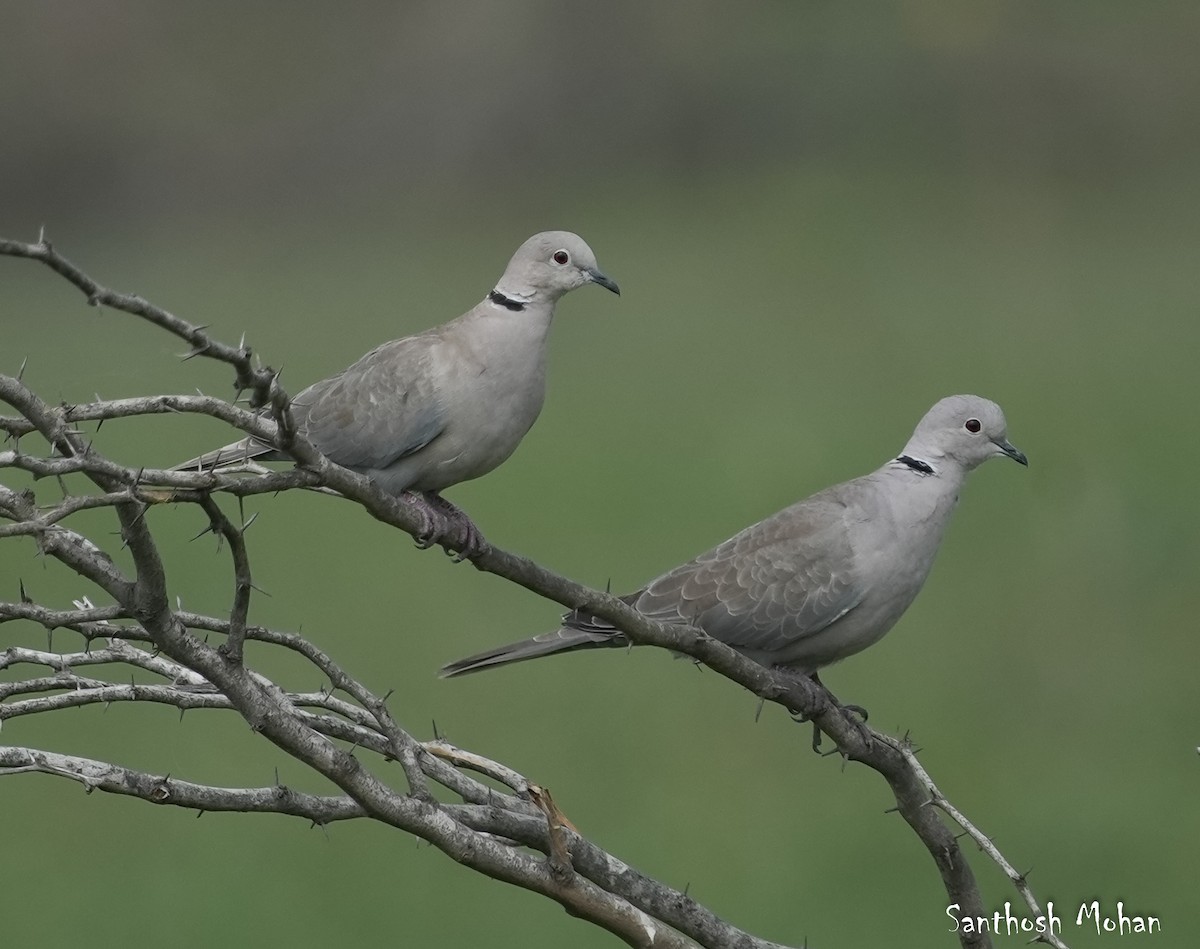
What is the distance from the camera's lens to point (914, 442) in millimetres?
6113

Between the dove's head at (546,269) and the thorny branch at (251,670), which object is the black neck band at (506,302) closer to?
the dove's head at (546,269)

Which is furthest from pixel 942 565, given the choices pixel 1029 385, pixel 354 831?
pixel 354 831

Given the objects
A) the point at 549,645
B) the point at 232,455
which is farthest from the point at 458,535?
the point at 232,455

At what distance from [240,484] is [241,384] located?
8.6 inches

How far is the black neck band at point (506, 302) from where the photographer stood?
556 centimetres

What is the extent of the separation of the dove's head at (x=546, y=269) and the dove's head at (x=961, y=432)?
51.4 inches

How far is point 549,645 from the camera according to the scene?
228 inches

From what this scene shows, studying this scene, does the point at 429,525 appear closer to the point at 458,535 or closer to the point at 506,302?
the point at 458,535

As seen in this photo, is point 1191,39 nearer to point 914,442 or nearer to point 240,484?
point 914,442

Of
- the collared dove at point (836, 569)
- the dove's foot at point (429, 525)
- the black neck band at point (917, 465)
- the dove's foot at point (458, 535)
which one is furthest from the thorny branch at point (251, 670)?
the black neck band at point (917, 465)

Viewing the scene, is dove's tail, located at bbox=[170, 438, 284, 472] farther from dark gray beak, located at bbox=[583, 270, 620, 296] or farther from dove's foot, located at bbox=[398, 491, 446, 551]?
dark gray beak, located at bbox=[583, 270, 620, 296]

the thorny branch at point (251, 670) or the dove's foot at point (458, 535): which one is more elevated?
the dove's foot at point (458, 535)

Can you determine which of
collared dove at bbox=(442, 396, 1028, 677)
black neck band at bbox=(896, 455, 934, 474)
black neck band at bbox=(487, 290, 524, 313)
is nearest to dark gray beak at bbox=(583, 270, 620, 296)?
black neck band at bbox=(487, 290, 524, 313)

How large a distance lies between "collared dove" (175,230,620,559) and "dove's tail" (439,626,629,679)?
491 millimetres
